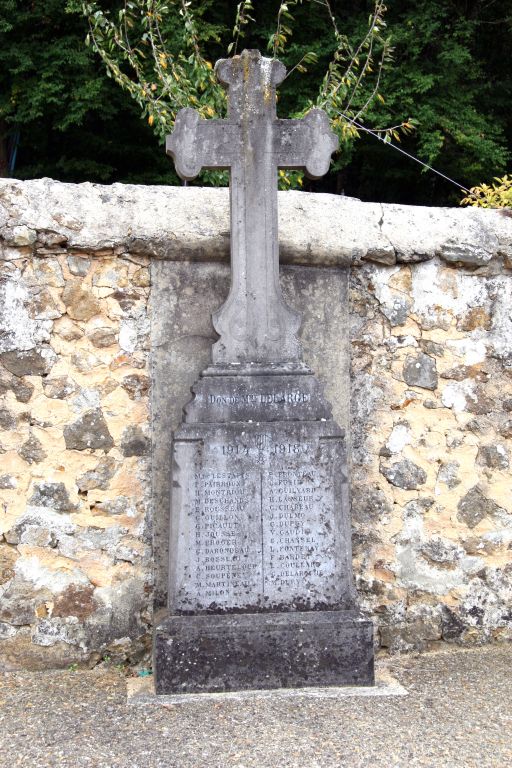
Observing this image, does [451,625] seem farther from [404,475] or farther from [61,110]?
[61,110]

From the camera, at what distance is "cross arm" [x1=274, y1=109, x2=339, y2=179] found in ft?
13.2

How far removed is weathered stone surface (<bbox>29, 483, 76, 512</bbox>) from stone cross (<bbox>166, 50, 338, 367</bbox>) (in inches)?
39.1

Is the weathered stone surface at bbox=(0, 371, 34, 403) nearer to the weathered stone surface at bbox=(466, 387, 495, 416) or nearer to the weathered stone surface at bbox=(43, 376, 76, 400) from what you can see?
the weathered stone surface at bbox=(43, 376, 76, 400)

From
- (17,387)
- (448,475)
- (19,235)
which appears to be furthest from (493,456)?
(19,235)

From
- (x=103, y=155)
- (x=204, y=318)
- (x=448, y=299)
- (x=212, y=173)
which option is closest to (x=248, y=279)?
(x=204, y=318)

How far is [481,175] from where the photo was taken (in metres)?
9.70

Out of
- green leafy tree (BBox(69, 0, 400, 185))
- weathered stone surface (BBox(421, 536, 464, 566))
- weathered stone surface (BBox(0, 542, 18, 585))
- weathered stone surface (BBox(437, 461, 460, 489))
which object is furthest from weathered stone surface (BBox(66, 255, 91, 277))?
weathered stone surface (BBox(421, 536, 464, 566))

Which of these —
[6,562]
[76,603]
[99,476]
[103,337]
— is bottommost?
[76,603]

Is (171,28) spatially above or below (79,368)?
above

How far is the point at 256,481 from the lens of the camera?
3824 millimetres

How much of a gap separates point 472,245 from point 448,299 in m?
0.31

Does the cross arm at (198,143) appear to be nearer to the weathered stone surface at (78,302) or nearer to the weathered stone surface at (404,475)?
the weathered stone surface at (78,302)

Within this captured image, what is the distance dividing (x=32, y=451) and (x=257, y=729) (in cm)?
170

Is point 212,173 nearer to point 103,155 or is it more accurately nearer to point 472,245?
point 472,245
